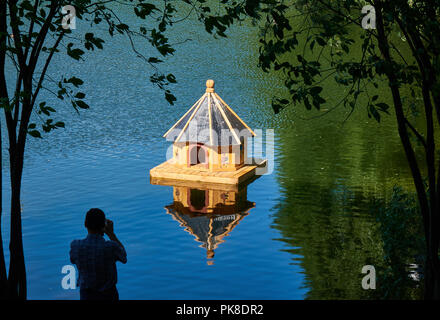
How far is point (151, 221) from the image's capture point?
2245 cm

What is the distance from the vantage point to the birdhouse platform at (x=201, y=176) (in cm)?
2644

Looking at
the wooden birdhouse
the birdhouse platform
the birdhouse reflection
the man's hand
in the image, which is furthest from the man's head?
the wooden birdhouse

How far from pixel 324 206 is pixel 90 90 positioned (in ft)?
81.8

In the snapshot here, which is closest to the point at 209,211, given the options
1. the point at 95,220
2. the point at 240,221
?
the point at 240,221

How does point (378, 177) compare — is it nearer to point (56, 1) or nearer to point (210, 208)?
point (210, 208)

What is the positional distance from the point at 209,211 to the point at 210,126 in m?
4.44

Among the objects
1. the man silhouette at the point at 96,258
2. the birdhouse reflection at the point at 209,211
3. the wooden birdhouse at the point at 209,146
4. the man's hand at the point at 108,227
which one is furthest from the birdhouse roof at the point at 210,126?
the man silhouette at the point at 96,258

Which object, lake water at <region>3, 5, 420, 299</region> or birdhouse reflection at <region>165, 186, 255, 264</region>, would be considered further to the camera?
birdhouse reflection at <region>165, 186, 255, 264</region>

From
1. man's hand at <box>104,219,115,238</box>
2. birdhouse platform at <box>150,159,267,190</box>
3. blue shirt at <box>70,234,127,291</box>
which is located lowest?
blue shirt at <box>70,234,127,291</box>

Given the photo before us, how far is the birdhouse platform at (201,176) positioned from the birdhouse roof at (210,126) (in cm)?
112

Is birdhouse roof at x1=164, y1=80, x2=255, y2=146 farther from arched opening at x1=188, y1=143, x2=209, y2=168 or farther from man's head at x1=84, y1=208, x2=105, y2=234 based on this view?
man's head at x1=84, y1=208, x2=105, y2=234

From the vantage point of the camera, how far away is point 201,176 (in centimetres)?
2677

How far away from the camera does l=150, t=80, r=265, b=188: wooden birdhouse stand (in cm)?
2703

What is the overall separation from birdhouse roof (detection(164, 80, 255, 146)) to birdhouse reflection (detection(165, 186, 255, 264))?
210cm
